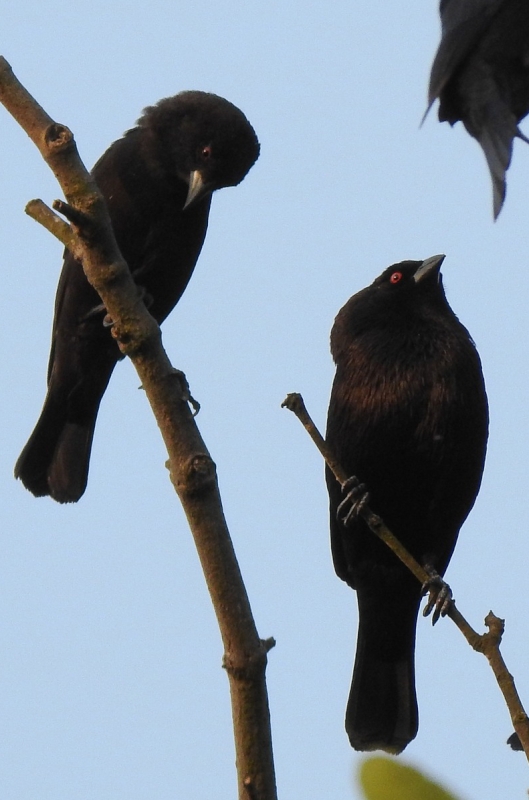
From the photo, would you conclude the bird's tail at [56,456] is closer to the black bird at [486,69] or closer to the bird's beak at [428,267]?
the bird's beak at [428,267]

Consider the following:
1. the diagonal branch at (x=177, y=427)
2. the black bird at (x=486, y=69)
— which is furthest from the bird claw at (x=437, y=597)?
the black bird at (x=486, y=69)

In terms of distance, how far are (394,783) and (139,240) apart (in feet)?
12.1

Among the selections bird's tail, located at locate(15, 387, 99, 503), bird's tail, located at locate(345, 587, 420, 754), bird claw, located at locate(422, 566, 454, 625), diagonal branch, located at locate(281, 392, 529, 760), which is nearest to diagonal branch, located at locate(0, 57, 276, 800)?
diagonal branch, located at locate(281, 392, 529, 760)

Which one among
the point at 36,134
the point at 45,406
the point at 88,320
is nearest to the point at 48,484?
the point at 45,406

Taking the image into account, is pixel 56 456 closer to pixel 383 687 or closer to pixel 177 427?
pixel 383 687

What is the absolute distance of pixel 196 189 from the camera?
496 centimetres

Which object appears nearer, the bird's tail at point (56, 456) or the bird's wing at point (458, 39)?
Result: the bird's wing at point (458, 39)

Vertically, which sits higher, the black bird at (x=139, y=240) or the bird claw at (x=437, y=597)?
the black bird at (x=139, y=240)

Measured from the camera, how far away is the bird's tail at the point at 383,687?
15.6ft

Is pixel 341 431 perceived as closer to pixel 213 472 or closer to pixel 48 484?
pixel 48 484

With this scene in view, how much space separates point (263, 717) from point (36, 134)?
1.38 meters

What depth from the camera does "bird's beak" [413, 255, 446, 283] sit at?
4723 mm

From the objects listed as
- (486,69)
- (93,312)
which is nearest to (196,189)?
(93,312)

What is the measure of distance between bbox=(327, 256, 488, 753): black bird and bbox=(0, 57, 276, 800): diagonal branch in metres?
1.87
